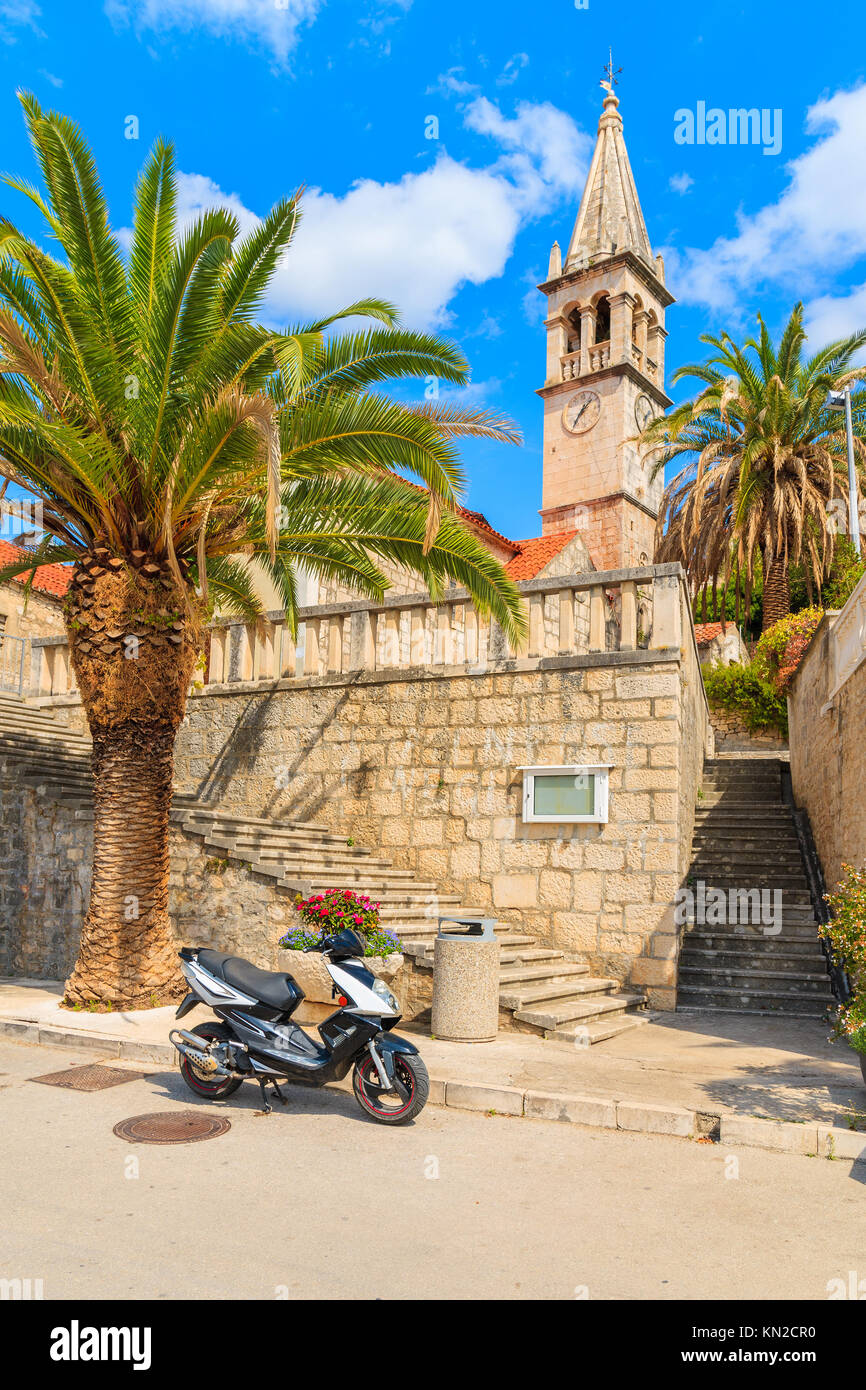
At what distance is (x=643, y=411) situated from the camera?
3516 cm

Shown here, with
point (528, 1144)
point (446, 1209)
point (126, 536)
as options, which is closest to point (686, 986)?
point (528, 1144)

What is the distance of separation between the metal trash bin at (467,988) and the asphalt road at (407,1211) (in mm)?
1714

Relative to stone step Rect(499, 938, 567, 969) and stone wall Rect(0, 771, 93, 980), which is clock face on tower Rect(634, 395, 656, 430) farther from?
stone wall Rect(0, 771, 93, 980)

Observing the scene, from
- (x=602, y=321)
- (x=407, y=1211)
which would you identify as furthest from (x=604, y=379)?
(x=407, y=1211)

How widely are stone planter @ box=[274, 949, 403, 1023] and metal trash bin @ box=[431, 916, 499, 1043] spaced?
42 centimetres

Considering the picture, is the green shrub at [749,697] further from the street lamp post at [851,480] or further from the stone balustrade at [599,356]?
the stone balustrade at [599,356]

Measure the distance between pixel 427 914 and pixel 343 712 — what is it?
311 cm

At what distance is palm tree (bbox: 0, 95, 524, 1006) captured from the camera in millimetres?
7758

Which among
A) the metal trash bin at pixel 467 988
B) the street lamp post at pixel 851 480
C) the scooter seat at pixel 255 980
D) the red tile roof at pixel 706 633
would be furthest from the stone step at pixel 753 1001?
the red tile roof at pixel 706 633

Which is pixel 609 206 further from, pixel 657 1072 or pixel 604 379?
pixel 657 1072

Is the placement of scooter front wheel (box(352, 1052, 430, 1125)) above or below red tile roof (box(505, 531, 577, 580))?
below

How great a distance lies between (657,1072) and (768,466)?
51.8ft

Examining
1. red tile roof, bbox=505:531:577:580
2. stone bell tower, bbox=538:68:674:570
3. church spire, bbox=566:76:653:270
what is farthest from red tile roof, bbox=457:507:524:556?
church spire, bbox=566:76:653:270

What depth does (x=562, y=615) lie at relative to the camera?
34.7 feet
